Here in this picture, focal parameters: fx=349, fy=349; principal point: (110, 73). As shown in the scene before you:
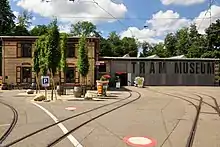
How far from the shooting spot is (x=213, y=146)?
8.20 meters

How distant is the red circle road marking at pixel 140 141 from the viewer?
27.2 ft

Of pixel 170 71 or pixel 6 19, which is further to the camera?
pixel 6 19

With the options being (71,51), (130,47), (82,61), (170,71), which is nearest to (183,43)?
(130,47)

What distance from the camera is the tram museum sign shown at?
2003 inches

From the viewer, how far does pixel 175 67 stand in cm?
5144

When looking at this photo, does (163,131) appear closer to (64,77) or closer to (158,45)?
(64,77)

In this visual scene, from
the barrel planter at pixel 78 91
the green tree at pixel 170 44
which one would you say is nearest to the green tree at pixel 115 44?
the green tree at pixel 170 44

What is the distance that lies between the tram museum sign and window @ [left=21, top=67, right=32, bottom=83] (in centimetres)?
1657

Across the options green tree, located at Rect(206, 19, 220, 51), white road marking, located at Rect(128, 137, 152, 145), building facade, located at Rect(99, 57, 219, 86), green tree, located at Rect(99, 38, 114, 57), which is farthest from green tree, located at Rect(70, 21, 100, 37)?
white road marking, located at Rect(128, 137, 152, 145)

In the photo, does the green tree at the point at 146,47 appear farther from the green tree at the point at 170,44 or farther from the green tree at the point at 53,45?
the green tree at the point at 53,45

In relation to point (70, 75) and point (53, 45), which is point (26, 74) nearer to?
point (70, 75)

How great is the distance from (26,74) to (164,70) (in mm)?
20851

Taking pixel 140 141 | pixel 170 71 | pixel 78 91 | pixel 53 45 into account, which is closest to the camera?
pixel 140 141

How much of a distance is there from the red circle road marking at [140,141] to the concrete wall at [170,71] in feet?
134
